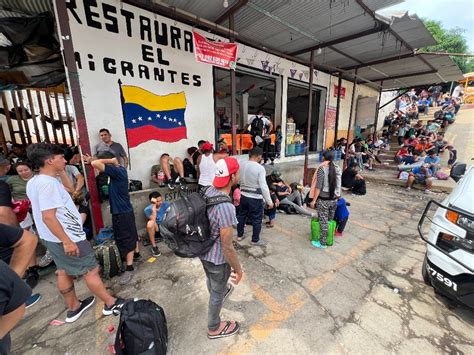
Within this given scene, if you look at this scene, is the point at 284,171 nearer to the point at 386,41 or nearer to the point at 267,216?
the point at 267,216

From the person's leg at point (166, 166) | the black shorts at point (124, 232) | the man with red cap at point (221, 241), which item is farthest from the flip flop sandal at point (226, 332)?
the person's leg at point (166, 166)

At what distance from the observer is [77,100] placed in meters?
3.49

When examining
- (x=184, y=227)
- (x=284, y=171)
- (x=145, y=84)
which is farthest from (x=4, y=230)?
(x=284, y=171)

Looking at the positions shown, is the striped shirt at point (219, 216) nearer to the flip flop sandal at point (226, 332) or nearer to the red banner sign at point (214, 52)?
the flip flop sandal at point (226, 332)

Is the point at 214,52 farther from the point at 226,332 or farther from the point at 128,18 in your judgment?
the point at 226,332

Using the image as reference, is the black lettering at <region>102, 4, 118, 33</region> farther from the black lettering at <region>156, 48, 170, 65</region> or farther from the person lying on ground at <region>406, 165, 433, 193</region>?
the person lying on ground at <region>406, 165, 433, 193</region>

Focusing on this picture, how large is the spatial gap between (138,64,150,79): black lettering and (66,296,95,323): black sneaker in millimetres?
4188

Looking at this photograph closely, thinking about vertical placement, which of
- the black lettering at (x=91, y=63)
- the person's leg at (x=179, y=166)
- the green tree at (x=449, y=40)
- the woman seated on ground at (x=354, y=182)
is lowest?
the woman seated on ground at (x=354, y=182)

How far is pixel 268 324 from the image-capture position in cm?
226

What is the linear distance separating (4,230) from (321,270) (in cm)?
344

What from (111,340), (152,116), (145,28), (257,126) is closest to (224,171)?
(111,340)

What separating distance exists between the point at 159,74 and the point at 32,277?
432cm

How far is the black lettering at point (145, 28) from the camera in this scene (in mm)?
4453

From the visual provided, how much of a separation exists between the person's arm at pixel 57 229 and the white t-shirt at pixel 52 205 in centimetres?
5
